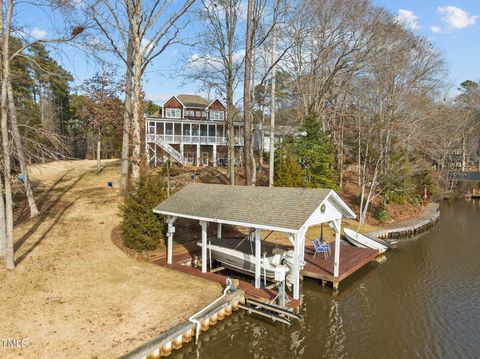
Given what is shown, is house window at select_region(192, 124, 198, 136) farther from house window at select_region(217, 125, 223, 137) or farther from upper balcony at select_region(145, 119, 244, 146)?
house window at select_region(217, 125, 223, 137)

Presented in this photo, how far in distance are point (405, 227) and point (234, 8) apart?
21.1m

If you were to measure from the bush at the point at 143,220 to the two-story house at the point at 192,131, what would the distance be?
77.1 feet

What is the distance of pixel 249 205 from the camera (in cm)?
1277

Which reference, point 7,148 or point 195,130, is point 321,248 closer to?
point 7,148

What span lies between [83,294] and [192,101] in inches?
1573

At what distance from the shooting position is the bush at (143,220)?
1537 cm

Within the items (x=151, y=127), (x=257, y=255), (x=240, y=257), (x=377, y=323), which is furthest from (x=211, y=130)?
(x=377, y=323)

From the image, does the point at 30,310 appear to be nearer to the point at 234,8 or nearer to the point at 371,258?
the point at 371,258

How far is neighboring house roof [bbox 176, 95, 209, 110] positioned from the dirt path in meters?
30.3

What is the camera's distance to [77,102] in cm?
5762

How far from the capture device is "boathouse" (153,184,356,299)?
1115 cm

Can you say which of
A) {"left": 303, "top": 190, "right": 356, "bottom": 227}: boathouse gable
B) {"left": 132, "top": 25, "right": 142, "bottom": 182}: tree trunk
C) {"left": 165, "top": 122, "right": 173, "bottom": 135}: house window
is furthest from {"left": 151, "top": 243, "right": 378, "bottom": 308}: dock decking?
{"left": 165, "top": 122, "right": 173, "bottom": 135}: house window

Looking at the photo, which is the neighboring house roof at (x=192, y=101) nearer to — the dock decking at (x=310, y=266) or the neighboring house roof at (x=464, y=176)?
the dock decking at (x=310, y=266)

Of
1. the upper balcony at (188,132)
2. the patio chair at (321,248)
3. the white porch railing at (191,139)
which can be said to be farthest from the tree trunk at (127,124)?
the upper balcony at (188,132)
